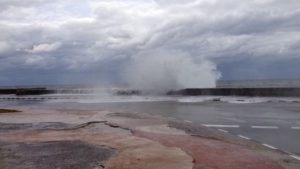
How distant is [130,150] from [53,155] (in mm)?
1428

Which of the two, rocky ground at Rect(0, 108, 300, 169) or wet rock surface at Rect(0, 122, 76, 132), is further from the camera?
wet rock surface at Rect(0, 122, 76, 132)

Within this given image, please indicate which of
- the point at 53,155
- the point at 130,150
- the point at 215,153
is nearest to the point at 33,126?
the point at 53,155

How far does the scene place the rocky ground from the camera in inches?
219

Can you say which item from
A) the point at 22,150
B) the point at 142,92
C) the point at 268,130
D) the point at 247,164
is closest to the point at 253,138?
the point at 268,130

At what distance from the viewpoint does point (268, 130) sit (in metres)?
10.2

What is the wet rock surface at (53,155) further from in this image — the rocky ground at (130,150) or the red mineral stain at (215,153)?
the red mineral stain at (215,153)

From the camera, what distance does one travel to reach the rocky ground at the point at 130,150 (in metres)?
5.56

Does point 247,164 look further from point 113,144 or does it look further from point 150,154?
point 113,144

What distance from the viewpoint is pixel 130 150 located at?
6520 millimetres

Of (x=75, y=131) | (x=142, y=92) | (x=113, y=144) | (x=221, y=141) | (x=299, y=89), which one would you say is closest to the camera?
(x=113, y=144)

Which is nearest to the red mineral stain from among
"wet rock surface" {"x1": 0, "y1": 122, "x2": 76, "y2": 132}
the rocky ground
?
the rocky ground

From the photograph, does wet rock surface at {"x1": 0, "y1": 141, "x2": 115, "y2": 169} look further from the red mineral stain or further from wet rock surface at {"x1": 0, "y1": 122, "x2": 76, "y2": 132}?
wet rock surface at {"x1": 0, "y1": 122, "x2": 76, "y2": 132}

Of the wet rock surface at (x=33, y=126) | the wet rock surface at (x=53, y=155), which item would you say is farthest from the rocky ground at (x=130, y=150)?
the wet rock surface at (x=33, y=126)

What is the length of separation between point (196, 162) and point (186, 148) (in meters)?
1.16
